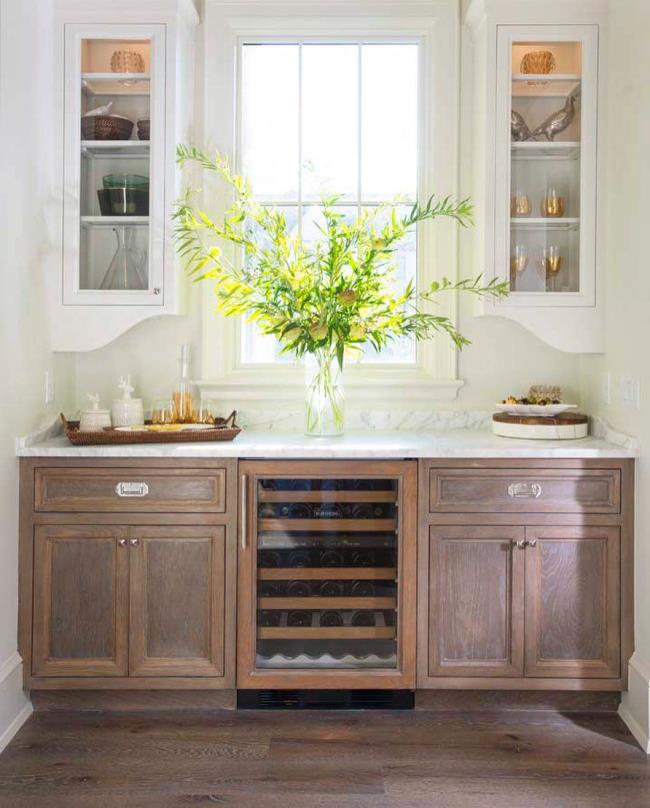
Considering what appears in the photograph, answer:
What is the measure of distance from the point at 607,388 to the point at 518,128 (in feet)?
3.48

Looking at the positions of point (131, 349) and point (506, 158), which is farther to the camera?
point (131, 349)

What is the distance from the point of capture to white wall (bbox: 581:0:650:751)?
2721 millimetres

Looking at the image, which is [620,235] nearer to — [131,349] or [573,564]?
[573,564]

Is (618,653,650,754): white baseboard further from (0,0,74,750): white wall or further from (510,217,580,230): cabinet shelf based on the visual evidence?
(0,0,74,750): white wall

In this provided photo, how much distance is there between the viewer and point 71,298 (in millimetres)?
3131

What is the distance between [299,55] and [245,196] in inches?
28.9

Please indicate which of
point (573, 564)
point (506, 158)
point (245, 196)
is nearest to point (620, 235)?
point (506, 158)

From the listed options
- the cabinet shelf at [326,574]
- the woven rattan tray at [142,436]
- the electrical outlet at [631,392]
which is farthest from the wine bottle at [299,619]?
the electrical outlet at [631,392]

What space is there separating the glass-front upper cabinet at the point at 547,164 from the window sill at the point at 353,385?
505mm

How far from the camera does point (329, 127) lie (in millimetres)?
3467

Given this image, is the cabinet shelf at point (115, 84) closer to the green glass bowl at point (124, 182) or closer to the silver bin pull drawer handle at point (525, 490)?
the green glass bowl at point (124, 182)

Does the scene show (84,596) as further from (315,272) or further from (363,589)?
(315,272)

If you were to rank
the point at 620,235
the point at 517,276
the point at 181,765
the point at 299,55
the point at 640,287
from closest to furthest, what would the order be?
the point at 181,765 < the point at 640,287 < the point at 620,235 < the point at 517,276 < the point at 299,55

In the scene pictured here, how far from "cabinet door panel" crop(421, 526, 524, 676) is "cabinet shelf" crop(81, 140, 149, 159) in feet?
5.98
